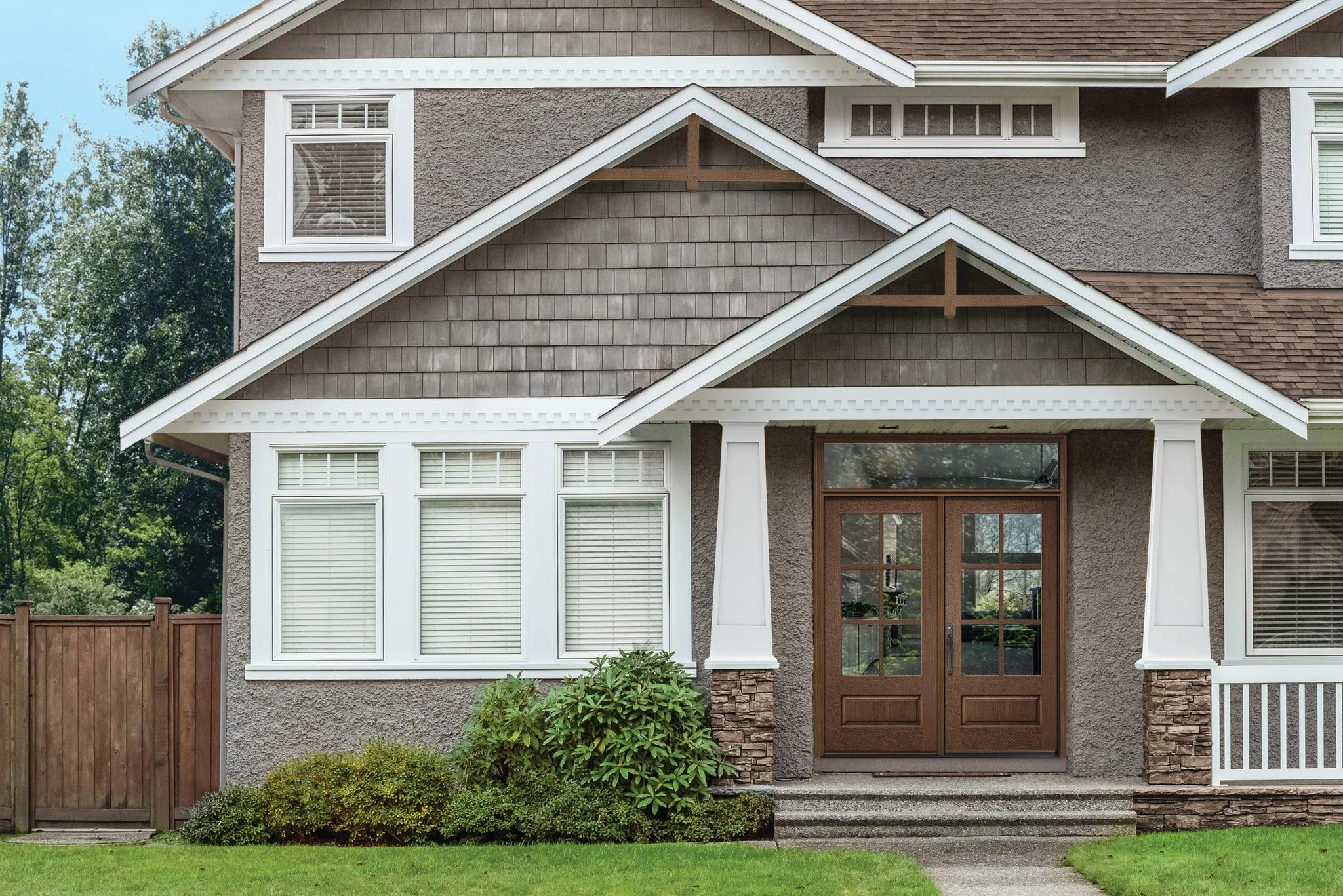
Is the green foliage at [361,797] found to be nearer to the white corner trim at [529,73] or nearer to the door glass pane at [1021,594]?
the door glass pane at [1021,594]

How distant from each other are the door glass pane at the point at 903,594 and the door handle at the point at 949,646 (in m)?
0.27

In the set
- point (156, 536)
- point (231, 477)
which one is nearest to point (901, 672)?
point (231, 477)

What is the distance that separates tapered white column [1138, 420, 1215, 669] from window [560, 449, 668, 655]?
384 cm

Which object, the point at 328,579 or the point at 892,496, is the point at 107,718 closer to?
the point at 328,579

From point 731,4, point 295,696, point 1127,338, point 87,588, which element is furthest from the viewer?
point 87,588

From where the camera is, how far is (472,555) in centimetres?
1080

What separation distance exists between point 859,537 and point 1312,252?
199 inches

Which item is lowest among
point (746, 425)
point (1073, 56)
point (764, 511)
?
point (764, 511)

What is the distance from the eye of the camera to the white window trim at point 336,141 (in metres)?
12.1

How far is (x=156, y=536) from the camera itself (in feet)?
101

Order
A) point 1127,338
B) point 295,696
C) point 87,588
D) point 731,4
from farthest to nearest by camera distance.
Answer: point 87,588, point 731,4, point 295,696, point 1127,338

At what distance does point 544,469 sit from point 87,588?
55.1 feet

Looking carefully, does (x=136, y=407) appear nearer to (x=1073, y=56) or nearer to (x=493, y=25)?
(x=493, y=25)

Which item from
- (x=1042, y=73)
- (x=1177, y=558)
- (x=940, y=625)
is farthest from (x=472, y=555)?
(x=1042, y=73)
